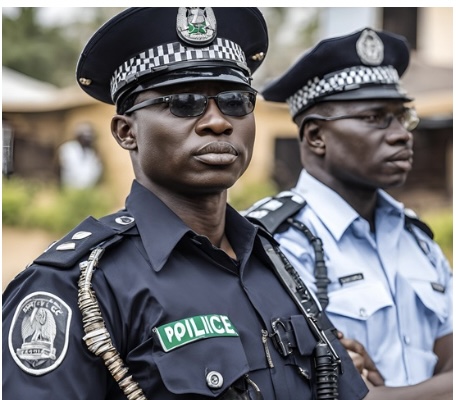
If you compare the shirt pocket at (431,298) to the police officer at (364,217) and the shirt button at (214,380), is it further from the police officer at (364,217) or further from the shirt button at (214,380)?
the shirt button at (214,380)

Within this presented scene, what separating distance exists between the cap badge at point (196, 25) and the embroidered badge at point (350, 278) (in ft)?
3.97

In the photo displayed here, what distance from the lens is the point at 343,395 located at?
237cm

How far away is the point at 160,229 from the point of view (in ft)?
7.23

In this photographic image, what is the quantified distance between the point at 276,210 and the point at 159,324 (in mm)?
1342

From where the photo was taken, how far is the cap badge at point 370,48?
3.45 metres

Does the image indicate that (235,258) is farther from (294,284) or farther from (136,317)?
(136,317)

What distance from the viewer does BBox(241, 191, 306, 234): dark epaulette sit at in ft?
10.2

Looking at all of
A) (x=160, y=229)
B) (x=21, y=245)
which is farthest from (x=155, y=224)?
(x=21, y=245)

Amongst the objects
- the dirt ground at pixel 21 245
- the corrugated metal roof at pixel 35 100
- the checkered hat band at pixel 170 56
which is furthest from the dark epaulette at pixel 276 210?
the corrugated metal roof at pixel 35 100

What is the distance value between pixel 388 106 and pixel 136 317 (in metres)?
1.83

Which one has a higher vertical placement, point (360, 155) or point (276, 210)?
point (360, 155)

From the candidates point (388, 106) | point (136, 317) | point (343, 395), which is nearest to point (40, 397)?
point (136, 317)

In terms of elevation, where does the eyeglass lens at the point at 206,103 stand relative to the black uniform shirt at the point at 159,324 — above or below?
above

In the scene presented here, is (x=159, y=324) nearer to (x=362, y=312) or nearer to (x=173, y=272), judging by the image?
(x=173, y=272)
